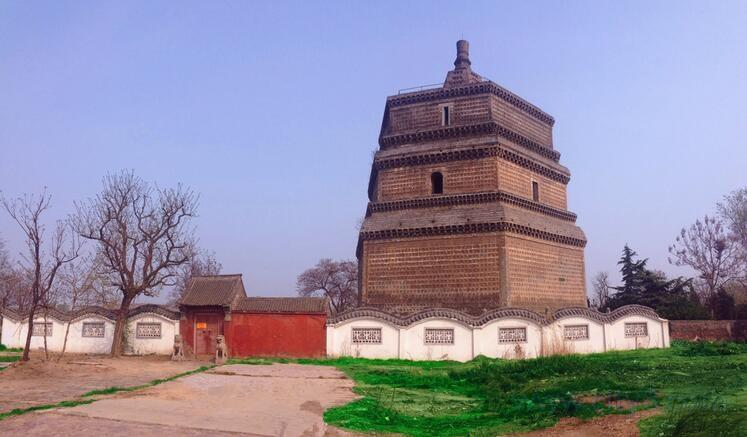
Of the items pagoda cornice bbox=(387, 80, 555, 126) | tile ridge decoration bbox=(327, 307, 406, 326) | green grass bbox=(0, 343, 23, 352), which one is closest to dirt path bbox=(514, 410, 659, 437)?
tile ridge decoration bbox=(327, 307, 406, 326)

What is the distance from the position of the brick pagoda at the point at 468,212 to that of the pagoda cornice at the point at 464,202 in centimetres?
4

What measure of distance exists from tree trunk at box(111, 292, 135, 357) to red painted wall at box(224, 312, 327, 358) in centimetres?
374

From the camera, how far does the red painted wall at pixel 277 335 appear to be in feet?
60.9

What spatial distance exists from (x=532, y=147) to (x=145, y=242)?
1660cm

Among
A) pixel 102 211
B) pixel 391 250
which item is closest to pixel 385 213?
pixel 391 250

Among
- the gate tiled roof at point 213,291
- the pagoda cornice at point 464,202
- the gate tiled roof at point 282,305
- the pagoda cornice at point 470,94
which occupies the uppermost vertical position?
the pagoda cornice at point 470,94

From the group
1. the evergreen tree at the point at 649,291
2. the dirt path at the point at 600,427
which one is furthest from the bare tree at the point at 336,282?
the dirt path at the point at 600,427

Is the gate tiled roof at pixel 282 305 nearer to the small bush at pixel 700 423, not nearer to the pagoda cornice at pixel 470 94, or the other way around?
the pagoda cornice at pixel 470 94

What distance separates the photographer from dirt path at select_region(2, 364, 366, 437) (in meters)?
7.98

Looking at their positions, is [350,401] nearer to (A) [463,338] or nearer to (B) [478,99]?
(A) [463,338]

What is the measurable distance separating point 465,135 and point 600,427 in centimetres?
1644

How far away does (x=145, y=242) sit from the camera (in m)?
20.3

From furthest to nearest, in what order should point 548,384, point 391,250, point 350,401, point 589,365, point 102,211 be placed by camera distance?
point 391,250 < point 102,211 < point 589,365 < point 548,384 < point 350,401

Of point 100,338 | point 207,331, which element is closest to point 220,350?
point 207,331
